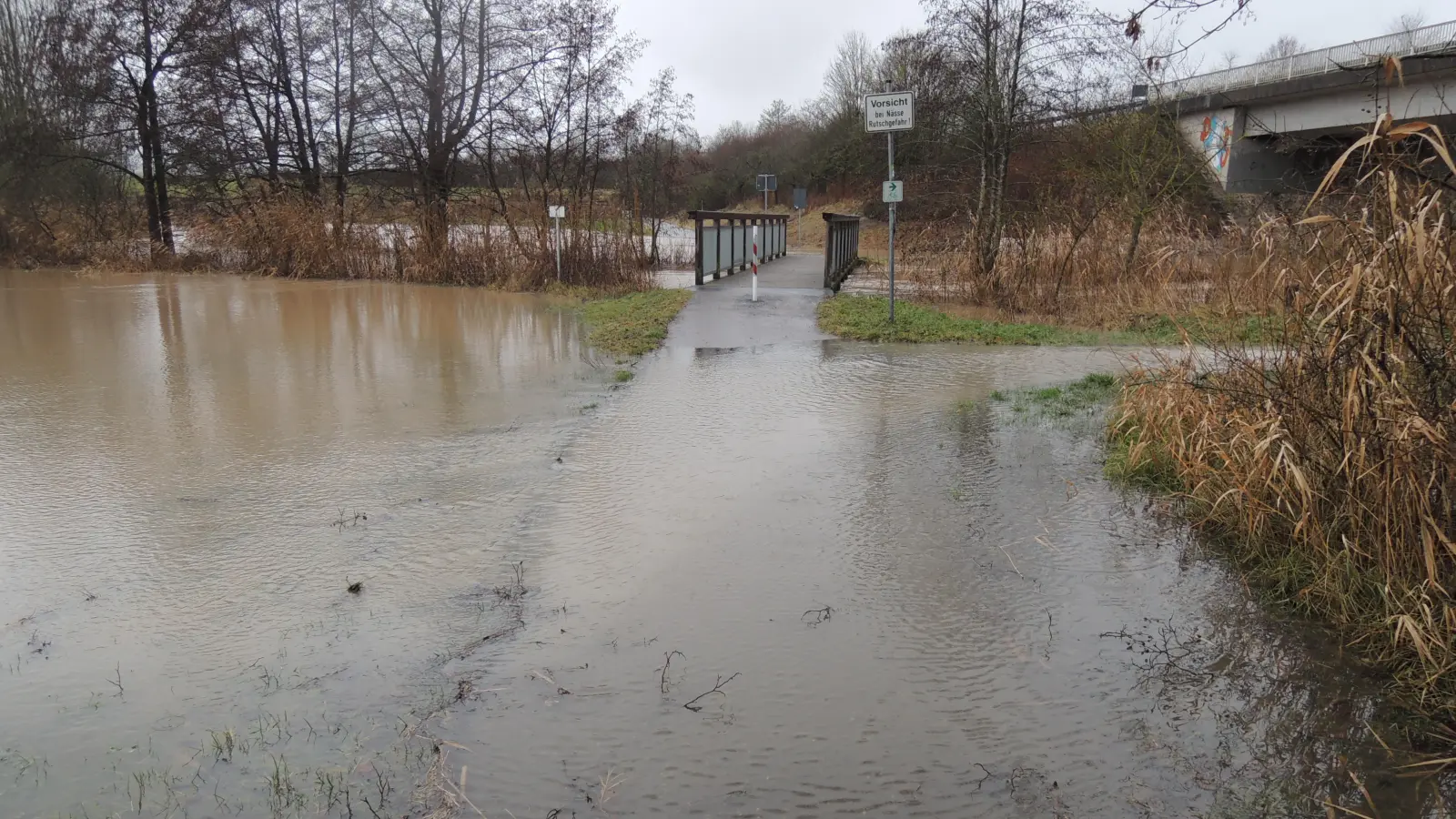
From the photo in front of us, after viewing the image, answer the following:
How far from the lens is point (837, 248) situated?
17812 mm

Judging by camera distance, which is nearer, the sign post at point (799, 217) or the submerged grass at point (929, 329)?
the submerged grass at point (929, 329)

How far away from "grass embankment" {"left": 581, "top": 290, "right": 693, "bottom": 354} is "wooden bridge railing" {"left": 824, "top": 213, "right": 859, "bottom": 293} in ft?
8.22

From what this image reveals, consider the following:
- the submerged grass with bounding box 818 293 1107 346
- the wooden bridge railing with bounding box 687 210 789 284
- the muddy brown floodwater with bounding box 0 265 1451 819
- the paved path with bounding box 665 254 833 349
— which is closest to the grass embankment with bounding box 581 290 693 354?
the paved path with bounding box 665 254 833 349

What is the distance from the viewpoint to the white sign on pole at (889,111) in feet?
35.8

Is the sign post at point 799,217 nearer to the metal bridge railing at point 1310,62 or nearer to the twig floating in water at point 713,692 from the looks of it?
the metal bridge railing at point 1310,62

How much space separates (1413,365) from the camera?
3.80 m

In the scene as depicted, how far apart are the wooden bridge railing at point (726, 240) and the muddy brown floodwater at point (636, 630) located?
10.3 m

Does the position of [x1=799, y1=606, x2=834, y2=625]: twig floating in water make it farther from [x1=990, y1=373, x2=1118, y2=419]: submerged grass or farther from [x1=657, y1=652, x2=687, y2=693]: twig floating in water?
[x1=990, y1=373, x2=1118, y2=419]: submerged grass

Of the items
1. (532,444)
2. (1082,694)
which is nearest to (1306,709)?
(1082,694)

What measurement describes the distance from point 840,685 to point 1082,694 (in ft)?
2.81

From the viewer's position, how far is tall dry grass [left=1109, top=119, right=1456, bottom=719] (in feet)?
11.6

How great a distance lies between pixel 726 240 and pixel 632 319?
7138mm

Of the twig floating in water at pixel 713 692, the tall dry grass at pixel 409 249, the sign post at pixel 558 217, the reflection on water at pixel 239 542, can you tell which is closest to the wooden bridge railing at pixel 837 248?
the tall dry grass at pixel 409 249

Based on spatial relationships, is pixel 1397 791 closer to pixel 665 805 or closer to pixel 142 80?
pixel 665 805
